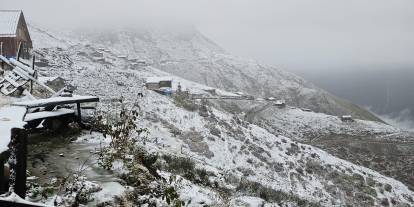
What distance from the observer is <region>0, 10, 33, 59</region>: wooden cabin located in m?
40.9

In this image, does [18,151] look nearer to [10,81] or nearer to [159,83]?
[10,81]

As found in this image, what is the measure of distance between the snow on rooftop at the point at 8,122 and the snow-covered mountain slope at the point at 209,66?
128741 mm

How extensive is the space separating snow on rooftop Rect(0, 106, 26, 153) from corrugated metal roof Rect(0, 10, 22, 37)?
125ft

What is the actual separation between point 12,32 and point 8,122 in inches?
1574

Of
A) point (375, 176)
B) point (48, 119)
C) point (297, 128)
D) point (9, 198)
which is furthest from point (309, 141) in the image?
point (9, 198)

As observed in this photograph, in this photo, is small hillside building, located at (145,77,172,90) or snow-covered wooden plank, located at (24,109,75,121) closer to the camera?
snow-covered wooden plank, located at (24,109,75,121)

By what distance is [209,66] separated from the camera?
531 ft

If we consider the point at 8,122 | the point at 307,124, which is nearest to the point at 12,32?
the point at 8,122

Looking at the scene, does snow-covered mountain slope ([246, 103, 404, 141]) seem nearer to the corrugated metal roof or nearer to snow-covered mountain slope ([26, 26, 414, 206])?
snow-covered mountain slope ([26, 26, 414, 206])

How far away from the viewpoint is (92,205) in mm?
5602

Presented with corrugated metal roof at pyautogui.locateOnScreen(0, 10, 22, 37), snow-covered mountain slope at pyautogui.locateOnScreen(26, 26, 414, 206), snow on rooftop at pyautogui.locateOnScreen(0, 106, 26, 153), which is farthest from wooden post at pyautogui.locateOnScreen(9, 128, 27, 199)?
corrugated metal roof at pyautogui.locateOnScreen(0, 10, 22, 37)

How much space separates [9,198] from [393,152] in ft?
211

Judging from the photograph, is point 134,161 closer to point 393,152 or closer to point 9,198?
point 9,198

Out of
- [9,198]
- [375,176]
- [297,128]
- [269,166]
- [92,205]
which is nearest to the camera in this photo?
[9,198]
